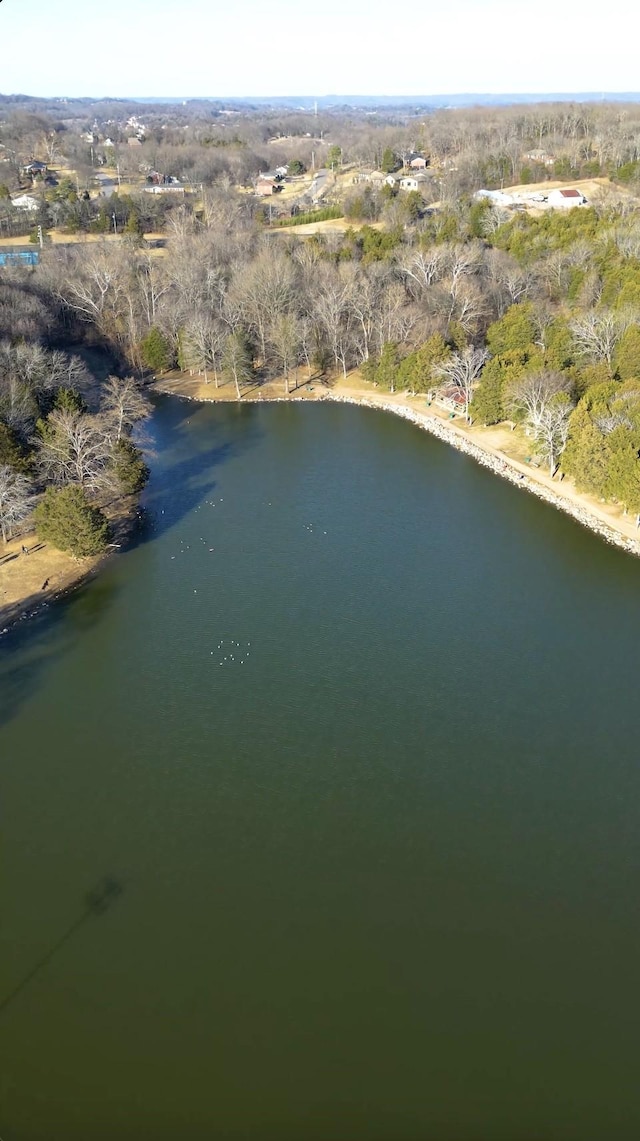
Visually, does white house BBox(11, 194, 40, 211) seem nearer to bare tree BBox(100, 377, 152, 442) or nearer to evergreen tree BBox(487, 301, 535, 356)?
bare tree BBox(100, 377, 152, 442)

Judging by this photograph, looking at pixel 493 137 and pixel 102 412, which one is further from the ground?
pixel 493 137

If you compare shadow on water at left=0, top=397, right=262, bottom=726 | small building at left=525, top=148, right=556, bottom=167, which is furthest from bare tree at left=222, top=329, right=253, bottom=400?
small building at left=525, top=148, right=556, bottom=167

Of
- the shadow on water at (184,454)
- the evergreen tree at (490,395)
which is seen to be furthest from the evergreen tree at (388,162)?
the evergreen tree at (490,395)

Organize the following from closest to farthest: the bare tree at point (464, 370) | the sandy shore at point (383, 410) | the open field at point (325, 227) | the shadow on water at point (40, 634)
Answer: the shadow on water at point (40, 634), the sandy shore at point (383, 410), the bare tree at point (464, 370), the open field at point (325, 227)

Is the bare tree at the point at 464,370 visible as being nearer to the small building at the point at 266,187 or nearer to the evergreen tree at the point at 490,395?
the evergreen tree at the point at 490,395

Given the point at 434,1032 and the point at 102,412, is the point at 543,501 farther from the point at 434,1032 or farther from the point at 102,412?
the point at 434,1032

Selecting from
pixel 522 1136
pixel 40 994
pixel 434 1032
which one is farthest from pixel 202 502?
pixel 522 1136

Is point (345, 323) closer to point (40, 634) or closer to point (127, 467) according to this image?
point (127, 467)
